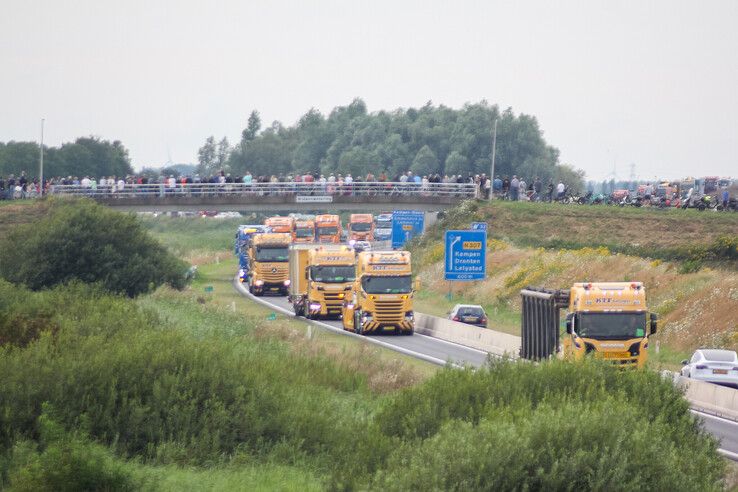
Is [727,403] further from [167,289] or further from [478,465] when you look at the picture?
[167,289]

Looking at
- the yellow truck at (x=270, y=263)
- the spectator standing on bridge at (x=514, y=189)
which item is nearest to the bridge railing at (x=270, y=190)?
the spectator standing on bridge at (x=514, y=189)

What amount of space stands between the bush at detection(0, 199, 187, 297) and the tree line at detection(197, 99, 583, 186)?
7625cm

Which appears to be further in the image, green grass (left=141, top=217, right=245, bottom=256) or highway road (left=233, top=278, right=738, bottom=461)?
green grass (left=141, top=217, right=245, bottom=256)

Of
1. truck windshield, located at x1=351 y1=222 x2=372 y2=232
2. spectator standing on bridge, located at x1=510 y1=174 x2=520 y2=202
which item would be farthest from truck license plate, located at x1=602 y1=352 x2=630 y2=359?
truck windshield, located at x1=351 y1=222 x2=372 y2=232

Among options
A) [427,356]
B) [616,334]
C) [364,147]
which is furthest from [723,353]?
[364,147]

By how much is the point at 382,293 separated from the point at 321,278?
23.3 feet

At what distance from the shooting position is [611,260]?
2635 inches

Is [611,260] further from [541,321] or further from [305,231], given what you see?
[305,231]

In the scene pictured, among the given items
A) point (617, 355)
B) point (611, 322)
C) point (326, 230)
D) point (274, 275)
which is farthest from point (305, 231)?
point (617, 355)

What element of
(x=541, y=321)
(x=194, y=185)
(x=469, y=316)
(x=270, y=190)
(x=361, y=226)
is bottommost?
(x=469, y=316)

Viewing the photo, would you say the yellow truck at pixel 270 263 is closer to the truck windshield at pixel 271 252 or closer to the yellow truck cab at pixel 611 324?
the truck windshield at pixel 271 252

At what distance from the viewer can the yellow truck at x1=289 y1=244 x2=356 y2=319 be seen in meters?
56.2

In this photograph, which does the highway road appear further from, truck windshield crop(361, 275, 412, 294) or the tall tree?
the tall tree

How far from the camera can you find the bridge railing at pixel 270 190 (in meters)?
87.9
